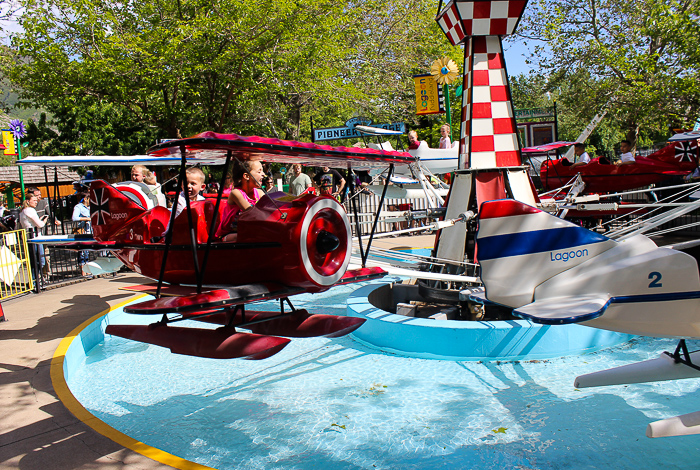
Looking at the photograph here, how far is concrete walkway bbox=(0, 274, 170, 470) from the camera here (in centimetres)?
342

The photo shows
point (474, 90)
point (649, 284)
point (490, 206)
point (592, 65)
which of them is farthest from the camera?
point (592, 65)

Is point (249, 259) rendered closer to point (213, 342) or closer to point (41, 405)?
point (213, 342)

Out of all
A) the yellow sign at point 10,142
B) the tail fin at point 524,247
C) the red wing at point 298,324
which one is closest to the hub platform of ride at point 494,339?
the red wing at point 298,324

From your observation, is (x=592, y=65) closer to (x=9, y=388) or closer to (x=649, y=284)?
(x=649, y=284)

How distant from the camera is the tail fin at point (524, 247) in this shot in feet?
11.1

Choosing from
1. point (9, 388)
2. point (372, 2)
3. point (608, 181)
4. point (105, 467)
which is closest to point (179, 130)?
point (372, 2)

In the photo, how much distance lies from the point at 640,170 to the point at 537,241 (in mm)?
9926

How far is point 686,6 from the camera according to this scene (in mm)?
19375

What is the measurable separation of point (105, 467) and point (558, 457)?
3189 mm

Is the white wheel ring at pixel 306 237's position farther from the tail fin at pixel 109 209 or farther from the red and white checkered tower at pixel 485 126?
the red and white checkered tower at pixel 485 126

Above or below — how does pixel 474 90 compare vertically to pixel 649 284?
above

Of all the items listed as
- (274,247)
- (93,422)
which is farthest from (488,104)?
(93,422)

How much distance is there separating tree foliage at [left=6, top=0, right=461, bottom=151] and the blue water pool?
14.5m

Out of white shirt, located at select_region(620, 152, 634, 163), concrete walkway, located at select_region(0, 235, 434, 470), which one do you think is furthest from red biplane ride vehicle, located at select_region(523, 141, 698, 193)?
concrete walkway, located at select_region(0, 235, 434, 470)
